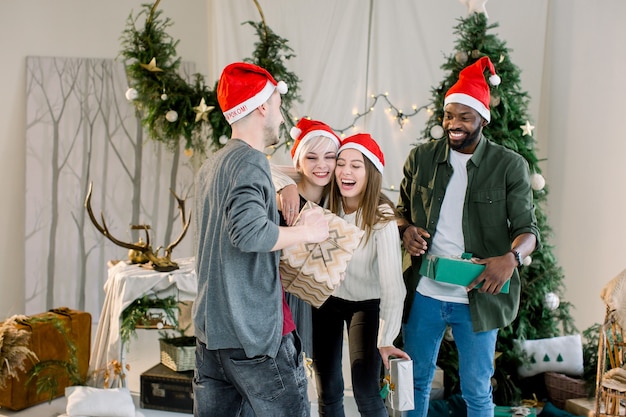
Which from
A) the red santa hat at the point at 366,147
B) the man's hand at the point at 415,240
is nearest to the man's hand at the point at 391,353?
the man's hand at the point at 415,240

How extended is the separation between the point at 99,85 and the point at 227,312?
4.63 m

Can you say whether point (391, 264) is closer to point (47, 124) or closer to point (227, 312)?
point (227, 312)

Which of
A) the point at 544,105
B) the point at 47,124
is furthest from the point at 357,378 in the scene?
the point at 47,124

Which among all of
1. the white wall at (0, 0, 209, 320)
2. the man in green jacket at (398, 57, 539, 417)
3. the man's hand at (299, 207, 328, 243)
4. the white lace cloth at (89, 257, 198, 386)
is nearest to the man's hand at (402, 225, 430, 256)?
the man in green jacket at (398, 57, 539, 417)

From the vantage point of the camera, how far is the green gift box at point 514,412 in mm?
3611

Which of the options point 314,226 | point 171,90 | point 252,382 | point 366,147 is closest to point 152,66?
point 171,90

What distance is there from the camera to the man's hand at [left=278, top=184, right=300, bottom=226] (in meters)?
2.50

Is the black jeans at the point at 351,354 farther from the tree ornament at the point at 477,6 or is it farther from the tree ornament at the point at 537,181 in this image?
the tree ornament at the point at 477,6

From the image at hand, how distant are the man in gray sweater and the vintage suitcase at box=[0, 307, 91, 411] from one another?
2234mm

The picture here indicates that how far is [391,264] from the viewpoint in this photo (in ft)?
8.33

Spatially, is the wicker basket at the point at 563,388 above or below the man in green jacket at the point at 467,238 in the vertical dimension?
below

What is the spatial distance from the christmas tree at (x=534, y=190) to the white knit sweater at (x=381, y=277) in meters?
1.46

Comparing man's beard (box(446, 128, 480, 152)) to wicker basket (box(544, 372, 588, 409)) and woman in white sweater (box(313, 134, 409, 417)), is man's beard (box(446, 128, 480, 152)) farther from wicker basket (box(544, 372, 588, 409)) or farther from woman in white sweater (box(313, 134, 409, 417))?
wicker basket (box(544, 372, 588, 409))

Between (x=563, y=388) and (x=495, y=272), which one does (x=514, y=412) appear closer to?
(x=563, y=388)
